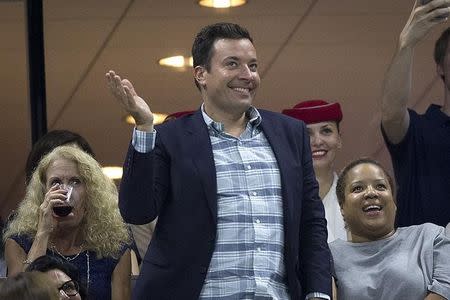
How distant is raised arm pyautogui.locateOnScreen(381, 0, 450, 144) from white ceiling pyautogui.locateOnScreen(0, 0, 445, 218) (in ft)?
5.55

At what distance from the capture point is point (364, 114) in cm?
837

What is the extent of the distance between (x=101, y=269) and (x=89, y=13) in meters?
2.46

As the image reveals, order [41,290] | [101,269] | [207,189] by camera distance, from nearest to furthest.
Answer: [41,290]
[207,189]
[101,269]

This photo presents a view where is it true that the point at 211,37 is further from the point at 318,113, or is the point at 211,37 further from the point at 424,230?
the point at 318,113

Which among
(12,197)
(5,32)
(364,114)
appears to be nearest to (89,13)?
(5,32)

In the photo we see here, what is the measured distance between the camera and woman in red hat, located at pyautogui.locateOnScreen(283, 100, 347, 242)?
6945 mm

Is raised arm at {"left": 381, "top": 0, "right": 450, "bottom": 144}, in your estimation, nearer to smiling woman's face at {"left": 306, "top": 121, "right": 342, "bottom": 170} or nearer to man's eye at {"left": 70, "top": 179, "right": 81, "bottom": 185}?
smiling woman's face at {"left": 306, "top": 121, "right": 342, "bottom": 170}

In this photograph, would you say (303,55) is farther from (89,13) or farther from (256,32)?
(89,13)

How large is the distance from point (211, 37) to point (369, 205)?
1066 mm

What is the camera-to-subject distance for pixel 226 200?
552 cm

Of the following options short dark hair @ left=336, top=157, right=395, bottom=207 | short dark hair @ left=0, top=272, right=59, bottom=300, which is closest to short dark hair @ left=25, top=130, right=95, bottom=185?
short dark hair @ left=336, top=157, right=395, bottom=207

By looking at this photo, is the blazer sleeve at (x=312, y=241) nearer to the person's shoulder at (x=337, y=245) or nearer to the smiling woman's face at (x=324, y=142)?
the person's shoulder at (x=337, y=245)

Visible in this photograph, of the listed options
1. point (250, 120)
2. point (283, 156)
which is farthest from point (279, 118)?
point (283, 156)

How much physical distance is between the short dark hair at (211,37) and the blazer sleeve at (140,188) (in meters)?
0.49
